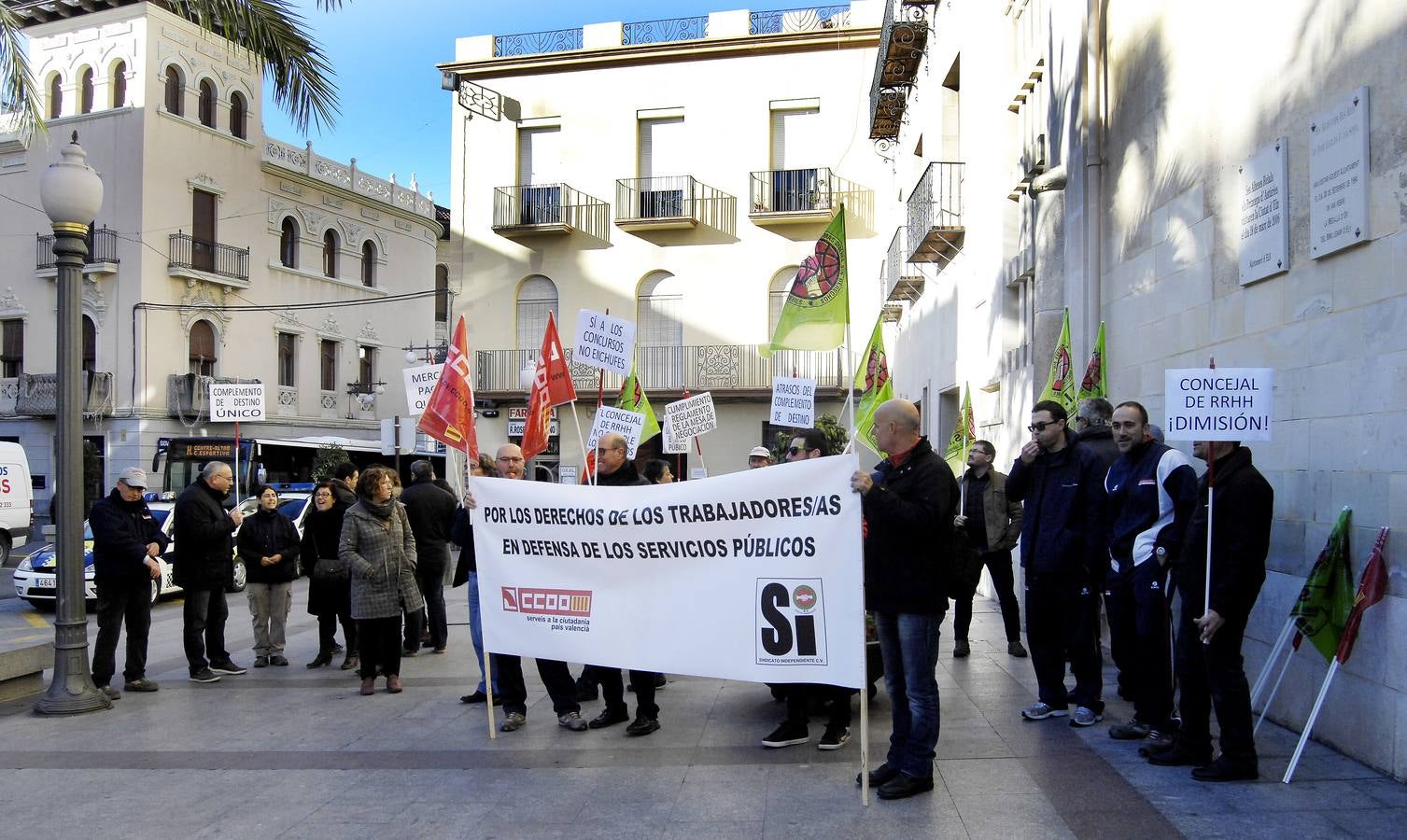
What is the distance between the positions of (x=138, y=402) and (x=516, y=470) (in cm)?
2951

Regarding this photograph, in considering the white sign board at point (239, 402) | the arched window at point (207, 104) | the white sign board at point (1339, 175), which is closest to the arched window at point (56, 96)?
the arched window at point (207, 104)

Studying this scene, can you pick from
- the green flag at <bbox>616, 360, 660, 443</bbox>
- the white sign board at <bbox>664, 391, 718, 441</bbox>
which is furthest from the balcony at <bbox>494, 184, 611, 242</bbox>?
the white sign board at <bbox>664, 391, 718, 441</bbox>

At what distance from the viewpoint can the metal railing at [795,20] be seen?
29.6 metres

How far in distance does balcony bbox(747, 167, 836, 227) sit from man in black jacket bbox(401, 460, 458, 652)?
66.3 feet

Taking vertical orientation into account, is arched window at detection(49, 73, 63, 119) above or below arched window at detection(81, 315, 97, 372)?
above

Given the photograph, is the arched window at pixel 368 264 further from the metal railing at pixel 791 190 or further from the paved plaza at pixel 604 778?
the paved plaza at pixel 604 778

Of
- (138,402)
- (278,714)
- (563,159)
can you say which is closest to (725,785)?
(278,714)

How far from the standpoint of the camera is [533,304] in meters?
30.7

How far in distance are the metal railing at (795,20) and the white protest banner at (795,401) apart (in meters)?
20.1

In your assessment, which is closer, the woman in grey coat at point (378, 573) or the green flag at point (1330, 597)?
the green flag at point (1330, 597)

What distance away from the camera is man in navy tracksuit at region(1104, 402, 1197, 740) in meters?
6.26

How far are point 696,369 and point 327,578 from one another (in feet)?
66.9

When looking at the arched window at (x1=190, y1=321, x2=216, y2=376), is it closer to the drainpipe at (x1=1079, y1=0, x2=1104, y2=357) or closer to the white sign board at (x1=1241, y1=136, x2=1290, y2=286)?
the drainpipe at (x1=1079, y1=0, x2=1104, y2=357)

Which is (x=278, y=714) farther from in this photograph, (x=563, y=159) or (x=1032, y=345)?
(x=563, y=159)
